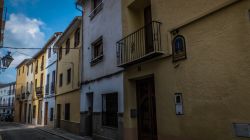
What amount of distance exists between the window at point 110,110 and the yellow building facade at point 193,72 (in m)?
1.29

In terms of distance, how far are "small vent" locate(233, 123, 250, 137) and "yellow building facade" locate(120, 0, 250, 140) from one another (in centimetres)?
2

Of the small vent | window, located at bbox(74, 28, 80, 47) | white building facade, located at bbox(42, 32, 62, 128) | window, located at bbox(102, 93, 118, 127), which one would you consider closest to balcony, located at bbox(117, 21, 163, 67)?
window, located at bbox(102, 93, 118, 127)

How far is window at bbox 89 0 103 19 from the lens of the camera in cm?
1126

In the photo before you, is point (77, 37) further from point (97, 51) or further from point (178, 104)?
point (178, 104)

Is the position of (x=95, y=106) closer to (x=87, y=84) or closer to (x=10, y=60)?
(x=87, y=84)

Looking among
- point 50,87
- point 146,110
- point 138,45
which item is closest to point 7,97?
point 50,87

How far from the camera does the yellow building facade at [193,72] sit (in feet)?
14.3

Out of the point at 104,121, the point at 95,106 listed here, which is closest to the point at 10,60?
the point at 95,106

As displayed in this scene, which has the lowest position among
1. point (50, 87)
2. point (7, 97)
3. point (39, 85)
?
point (7, 97)

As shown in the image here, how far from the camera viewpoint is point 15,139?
12.5 meters

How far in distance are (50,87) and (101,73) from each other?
11.7 meters

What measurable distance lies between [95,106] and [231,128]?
7.53m

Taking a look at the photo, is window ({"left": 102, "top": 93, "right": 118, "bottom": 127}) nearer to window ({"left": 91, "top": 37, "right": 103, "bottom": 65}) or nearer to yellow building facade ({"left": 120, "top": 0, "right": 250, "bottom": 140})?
yellow building facade ({"left": 120, "top": 0, "right": 250, "bottom": 140})

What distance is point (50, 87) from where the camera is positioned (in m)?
20.6
